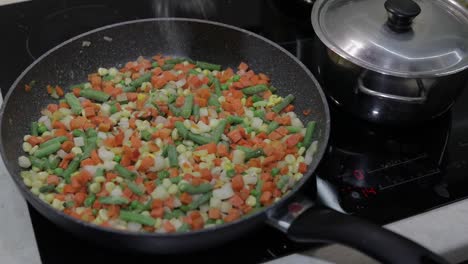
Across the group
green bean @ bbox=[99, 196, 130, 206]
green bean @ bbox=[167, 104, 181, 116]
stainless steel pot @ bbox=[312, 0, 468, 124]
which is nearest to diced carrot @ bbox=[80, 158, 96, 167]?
green bean @ bbox=[99, 196, 130, 206]

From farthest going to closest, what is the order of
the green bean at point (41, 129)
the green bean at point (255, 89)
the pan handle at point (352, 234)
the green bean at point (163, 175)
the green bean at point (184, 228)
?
the green bean at point (255, 89) < the green bean at point (41, 129) < the green bean at point (163, 175) < the green bean at point (184, 228) < the pan handle at point (352, 234)

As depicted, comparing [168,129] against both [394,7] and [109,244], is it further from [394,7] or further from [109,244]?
[394,7]

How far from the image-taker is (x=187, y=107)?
1078 mm

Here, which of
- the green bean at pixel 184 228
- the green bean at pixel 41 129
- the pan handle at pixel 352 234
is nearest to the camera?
the pan handle at pixel 352 234

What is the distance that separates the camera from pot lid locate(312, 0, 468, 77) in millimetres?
951

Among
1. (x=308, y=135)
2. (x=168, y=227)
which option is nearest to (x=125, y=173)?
(x=168, y=227)

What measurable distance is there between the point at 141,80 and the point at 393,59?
1.73ft

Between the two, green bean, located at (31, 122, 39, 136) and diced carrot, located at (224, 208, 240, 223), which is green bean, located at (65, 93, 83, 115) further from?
diced carrot, located at (224, 208, 240, 223)

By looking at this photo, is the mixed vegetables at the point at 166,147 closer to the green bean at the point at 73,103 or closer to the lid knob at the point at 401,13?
the green bean at the point at 73,103

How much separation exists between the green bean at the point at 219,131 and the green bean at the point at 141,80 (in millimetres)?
222

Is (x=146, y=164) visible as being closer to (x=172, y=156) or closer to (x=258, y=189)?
(x=172, y=156)

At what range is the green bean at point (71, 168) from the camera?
3.03ft

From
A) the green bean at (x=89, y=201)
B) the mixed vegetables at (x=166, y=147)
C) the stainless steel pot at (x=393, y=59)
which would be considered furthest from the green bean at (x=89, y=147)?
the stainless steel pot at (x=393, y=59)

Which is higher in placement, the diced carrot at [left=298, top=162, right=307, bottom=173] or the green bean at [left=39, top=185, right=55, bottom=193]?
the green bean at [left=39, top=185, right=55, bottom=193]
